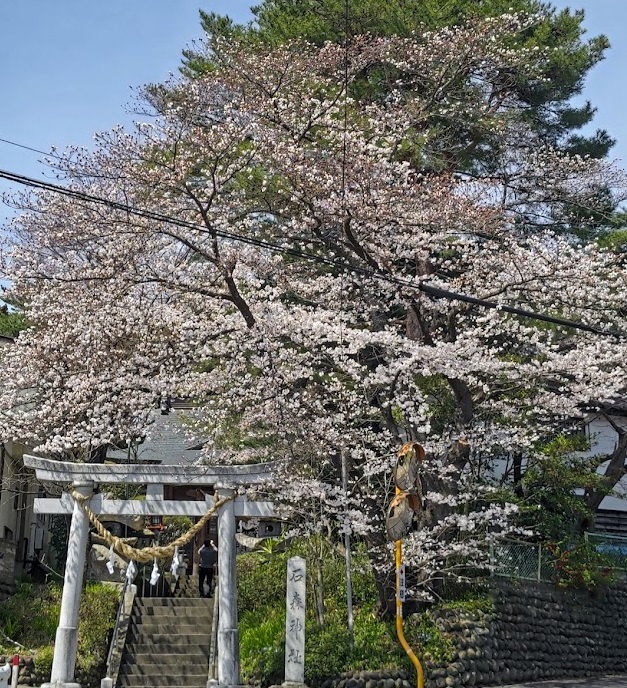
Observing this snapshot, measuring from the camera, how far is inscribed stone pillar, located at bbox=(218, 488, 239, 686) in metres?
12.9

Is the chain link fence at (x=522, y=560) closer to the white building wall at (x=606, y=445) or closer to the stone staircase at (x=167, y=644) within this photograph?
the stone staircase at (x=167, y=644)

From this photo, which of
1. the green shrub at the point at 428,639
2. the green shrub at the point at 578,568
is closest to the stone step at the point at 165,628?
the green shrub at the point at 428,639

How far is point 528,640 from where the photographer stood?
16891 mm

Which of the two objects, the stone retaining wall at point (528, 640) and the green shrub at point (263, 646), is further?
the green shrub at point (263, 646)

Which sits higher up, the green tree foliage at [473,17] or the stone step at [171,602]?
the green tree foliage at [473,17]

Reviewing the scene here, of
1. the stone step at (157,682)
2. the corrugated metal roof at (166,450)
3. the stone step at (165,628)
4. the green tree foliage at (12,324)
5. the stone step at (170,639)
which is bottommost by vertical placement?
the stone step at (157,682)

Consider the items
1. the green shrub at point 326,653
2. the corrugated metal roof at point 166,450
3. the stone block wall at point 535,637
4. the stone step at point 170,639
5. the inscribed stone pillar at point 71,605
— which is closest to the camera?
the inscribed stone pillar at point 71,605

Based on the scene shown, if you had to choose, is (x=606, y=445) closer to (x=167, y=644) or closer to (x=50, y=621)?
(x=167, y=644)

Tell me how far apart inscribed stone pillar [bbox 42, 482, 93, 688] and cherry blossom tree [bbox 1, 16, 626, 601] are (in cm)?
177

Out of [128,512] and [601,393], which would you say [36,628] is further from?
[601,393]

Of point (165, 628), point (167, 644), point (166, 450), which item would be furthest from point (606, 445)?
point (167, 644)

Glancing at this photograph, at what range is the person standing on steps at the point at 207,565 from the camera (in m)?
19.9

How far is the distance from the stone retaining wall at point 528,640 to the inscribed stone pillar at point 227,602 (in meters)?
2.12

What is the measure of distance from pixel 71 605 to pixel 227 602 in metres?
2.33
